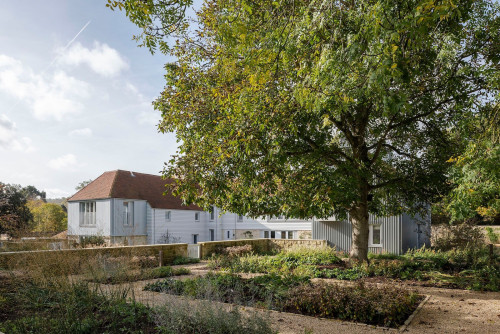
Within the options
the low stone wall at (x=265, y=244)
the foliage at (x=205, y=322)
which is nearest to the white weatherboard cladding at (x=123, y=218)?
the low stone wall at (x=265, y=244)

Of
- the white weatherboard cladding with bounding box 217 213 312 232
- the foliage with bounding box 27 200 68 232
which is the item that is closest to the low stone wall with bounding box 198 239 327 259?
the white weatherboard cladding with bounding box 217 213 312 232

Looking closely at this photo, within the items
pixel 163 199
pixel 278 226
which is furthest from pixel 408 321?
pixel 163 199

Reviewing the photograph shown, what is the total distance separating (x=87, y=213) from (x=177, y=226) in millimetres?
7800

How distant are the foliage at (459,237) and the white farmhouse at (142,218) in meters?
13.3

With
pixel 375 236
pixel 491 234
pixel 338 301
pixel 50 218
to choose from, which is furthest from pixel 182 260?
pixel 50 218

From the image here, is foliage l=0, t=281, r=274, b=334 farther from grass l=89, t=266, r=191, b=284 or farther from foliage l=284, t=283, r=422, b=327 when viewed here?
foliage l=284, t=283, r=422, b=327

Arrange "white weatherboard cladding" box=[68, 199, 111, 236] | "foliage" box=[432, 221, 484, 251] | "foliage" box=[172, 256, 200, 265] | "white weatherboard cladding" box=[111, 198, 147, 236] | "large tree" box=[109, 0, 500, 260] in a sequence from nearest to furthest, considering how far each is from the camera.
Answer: "large tree" box=[109, 0, 500, 260], "foliage" box=[432, 221, 484, 251], "foliage" box=[172, 256, 200, 265], "white weatherboard cladding" box=[68, 199, 111, 236], "white weatherboard cladding" box=[111, 198, 147, 236]

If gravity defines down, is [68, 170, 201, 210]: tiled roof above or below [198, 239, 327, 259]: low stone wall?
above

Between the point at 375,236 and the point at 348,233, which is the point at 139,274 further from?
the point at 375,236

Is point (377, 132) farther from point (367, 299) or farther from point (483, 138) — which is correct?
point (367, 299)

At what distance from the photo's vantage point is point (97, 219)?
3128 centimetres

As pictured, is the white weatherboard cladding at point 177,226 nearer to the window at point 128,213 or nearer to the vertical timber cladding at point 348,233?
the window at point 128,213

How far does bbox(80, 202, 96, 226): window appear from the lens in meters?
32.0

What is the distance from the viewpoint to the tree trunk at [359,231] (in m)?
13.3
